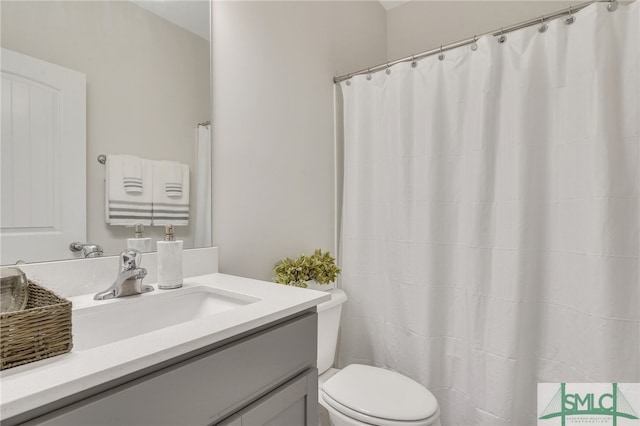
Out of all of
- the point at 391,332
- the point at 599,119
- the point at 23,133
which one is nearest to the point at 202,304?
the point at 23,133

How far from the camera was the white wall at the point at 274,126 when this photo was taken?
1.32 m

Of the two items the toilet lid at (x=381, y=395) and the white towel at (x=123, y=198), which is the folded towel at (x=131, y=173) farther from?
the toilet lid at (x=381, y=395)

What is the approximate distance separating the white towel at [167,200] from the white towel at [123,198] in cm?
2

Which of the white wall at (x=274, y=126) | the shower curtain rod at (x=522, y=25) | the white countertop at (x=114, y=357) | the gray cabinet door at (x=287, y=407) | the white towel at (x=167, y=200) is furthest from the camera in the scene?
the white wall at (x=274, y=126)

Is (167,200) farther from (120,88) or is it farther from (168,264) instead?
(120,88)

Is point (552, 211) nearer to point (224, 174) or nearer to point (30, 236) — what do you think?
point (224, 174)

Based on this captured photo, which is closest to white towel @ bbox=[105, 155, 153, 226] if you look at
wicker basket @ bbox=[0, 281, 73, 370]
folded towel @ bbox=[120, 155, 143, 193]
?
folded towel @ bbox=[120, 155, 143, 193]

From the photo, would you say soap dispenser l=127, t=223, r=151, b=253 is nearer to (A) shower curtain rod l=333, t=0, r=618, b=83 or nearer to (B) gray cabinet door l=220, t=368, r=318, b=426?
(B) gray cabinet door l=220, t=368, r=318, b=426

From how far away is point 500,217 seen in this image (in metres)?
1.41

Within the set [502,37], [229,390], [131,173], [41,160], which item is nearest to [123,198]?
[131,173]

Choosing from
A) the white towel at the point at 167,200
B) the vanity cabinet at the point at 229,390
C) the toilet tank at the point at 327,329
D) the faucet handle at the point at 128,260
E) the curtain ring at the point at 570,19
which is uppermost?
the curtain ring at the point at 570,19

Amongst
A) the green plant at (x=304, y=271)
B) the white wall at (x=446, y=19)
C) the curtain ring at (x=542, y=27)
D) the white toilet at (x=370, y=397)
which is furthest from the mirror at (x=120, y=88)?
the white wall at (x=446, y=19)

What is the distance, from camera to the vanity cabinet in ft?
1.67

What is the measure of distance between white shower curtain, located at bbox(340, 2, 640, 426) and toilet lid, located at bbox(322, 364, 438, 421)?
0.34m
